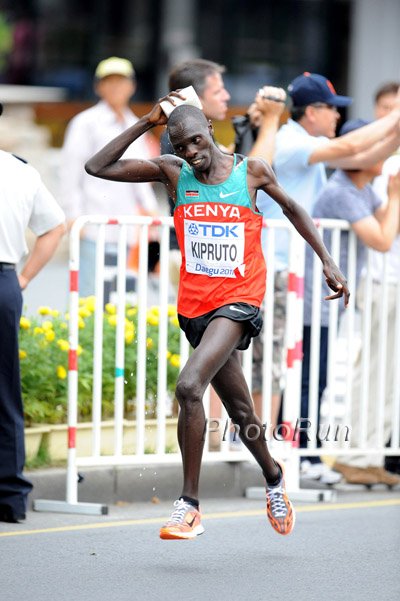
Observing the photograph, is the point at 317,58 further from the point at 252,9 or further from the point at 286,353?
the point at 286,353

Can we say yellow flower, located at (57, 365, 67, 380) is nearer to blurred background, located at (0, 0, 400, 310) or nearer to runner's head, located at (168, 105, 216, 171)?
runner's head, located at (168, 105, 216, 171)

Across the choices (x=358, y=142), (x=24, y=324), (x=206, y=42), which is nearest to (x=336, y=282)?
(x=358, y=142)

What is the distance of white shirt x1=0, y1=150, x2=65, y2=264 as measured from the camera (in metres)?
8.51

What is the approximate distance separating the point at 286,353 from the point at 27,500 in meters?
1.76

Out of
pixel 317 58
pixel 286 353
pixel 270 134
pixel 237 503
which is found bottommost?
pixel 237 503

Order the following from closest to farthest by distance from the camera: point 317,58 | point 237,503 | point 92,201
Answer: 1. point 237,503
2. point 92,201
3. point 317,58

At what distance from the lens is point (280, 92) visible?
32.1 feet

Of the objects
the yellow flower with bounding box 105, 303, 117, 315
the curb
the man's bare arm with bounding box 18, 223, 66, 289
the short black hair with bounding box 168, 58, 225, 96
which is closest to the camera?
the man's bare arm with bounding box 18, 223, 66, 289

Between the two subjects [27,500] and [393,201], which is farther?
[393,201]

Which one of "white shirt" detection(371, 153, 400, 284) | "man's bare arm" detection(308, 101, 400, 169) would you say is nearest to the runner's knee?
"man's bare arm" detection(308, 101, 400, 169)

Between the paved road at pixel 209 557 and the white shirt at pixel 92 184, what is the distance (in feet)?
13.5

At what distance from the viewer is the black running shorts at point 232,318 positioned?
300 inches

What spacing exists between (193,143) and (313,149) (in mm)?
2595

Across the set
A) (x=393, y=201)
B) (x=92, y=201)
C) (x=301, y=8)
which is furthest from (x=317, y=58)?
(x=393, y=201)
